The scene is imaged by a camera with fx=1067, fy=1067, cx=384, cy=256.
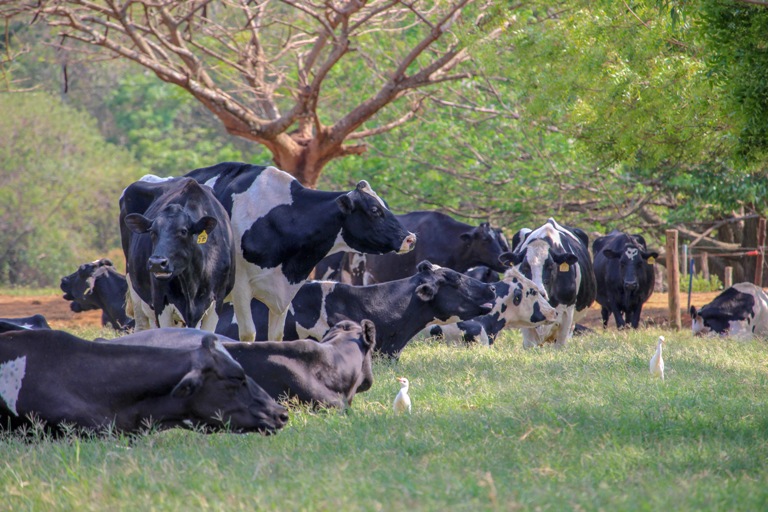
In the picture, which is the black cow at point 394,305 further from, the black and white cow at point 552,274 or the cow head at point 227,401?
the cow head at point 227,401

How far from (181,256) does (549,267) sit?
5957mm

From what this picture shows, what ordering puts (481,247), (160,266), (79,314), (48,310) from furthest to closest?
1. (48,310)
2. (79,314)
3. (481,247)
4. (160,266)

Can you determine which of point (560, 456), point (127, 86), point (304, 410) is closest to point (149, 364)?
point (304, 410)

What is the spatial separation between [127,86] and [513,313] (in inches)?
1488

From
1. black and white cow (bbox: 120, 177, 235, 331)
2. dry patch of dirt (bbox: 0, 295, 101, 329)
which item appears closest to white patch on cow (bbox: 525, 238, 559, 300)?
black and white cow (bbox: 120, 177, 235, 331)

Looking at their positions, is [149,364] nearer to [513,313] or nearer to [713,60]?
[713,60]

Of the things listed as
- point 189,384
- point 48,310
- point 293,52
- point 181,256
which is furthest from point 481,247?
point 189,384

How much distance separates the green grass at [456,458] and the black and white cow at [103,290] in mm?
7762

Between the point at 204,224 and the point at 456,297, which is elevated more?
the point at 204,224

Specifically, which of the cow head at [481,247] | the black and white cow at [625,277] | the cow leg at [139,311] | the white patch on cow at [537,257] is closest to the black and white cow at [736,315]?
the black and white cow at [625,277]

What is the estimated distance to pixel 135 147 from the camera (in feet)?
146

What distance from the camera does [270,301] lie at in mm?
10664

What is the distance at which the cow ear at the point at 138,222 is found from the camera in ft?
28.5

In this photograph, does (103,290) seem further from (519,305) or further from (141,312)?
(519,305)
